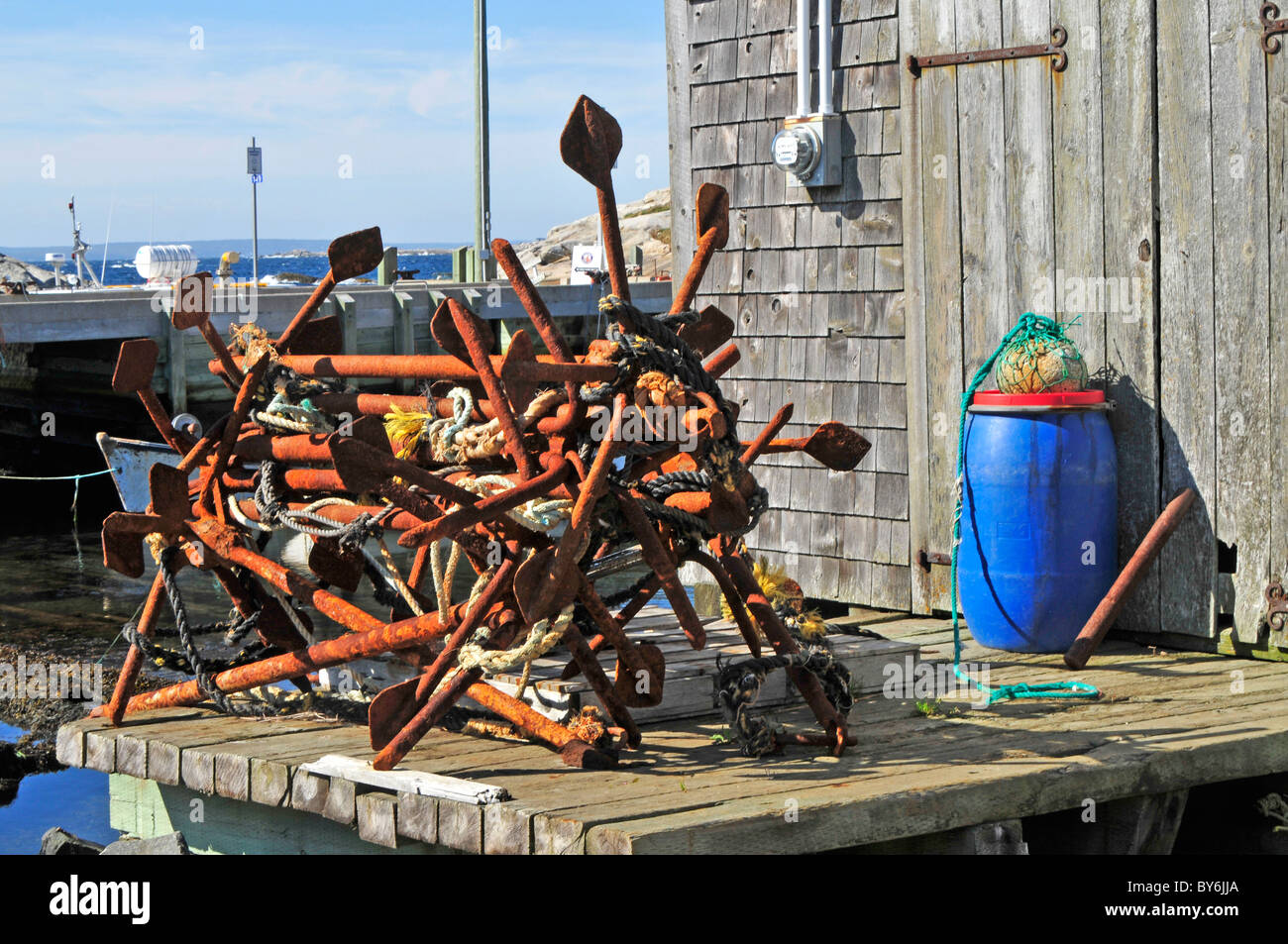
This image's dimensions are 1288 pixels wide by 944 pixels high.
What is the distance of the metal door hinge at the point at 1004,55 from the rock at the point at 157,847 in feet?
14.5

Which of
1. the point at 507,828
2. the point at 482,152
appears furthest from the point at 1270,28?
the point at 482,152

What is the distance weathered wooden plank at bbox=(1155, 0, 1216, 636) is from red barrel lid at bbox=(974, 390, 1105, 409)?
316 millimetres

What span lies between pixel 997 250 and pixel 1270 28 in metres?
1.38

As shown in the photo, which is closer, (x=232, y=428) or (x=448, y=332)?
(x=448, y=332)

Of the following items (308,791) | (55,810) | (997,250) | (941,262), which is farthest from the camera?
(55,810)

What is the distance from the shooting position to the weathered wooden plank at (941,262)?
22.0ft

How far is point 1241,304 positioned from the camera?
19.2ft

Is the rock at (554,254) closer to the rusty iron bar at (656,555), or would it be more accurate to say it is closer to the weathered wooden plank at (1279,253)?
the weathered wooden plank at (1279,253)

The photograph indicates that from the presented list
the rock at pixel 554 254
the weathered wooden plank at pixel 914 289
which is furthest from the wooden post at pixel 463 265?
the rock at pixel 554 254

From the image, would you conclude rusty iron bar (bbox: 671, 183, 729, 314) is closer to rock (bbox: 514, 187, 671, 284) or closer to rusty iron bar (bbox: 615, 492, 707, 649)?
rusty iron bar (bbox: 615, 492, 707, 649)

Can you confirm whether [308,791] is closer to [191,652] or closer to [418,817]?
[418,817]
